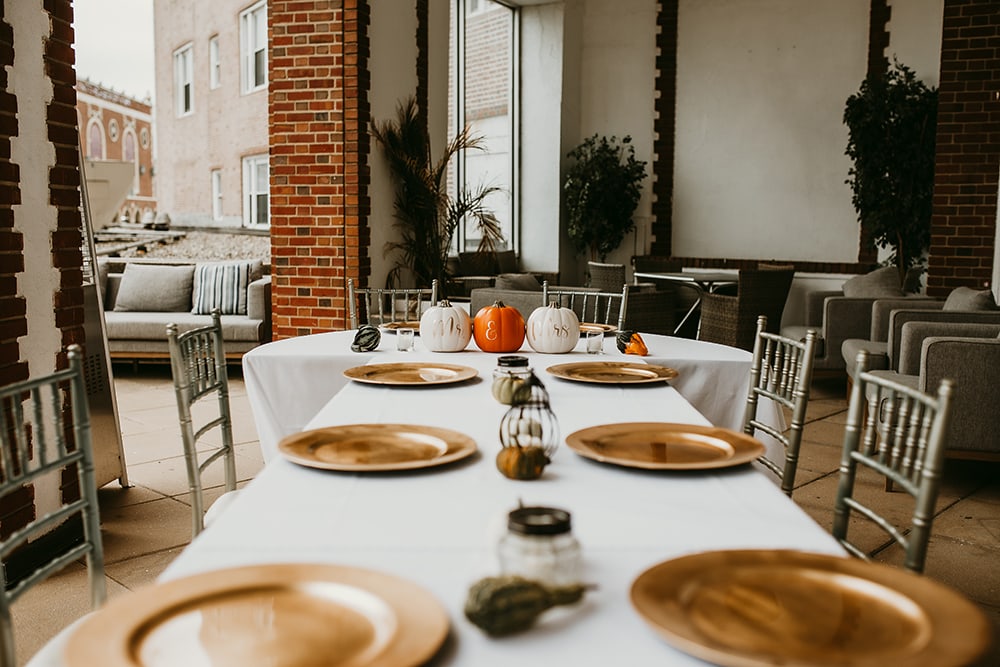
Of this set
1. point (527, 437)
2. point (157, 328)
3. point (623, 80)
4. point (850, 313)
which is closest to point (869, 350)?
point (850, 313)

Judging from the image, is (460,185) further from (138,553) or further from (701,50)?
(138,553)

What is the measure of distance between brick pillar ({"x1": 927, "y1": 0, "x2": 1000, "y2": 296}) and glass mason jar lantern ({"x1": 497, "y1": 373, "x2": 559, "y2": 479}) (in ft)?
19.3

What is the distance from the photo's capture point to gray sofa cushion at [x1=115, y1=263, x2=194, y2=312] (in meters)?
7.01

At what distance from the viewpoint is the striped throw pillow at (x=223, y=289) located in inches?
272

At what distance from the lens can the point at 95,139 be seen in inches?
675

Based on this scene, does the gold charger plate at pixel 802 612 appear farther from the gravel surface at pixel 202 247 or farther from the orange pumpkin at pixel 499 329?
the gravel surface at pixel 202 247

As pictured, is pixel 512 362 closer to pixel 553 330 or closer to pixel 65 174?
pixel 553 330

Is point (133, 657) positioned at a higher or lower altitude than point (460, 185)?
lower

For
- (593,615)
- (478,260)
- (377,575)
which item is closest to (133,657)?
(377,575)

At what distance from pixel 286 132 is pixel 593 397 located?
3787 millimetres

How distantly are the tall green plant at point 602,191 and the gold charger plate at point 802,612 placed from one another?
786cm

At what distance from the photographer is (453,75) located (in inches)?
328

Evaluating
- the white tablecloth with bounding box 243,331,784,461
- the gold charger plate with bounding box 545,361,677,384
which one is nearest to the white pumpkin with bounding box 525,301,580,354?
the white tablecloth with bounding box 243,331,784,461

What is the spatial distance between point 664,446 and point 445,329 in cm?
135
